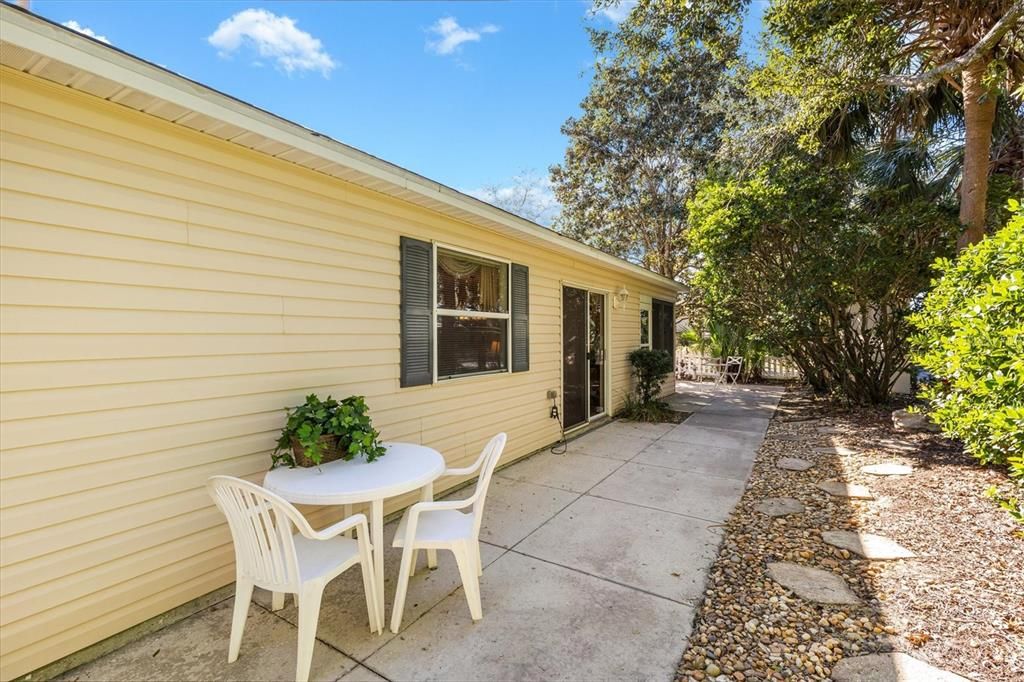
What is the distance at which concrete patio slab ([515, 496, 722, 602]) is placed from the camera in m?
2.65

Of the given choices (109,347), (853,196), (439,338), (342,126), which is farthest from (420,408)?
(342,126)

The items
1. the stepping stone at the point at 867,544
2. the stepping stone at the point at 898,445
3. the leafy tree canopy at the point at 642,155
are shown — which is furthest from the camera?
the leafy tree canopy at the point at 642,155

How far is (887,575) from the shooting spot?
2.62 meters

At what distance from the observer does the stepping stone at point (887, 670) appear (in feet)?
6.04

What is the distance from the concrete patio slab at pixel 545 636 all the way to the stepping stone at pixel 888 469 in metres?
Answer: 3.41

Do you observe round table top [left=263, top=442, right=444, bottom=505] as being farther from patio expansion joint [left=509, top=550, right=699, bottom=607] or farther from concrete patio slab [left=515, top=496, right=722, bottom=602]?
concrete patio slab [left=515, top=496, right=722, bottom=602]

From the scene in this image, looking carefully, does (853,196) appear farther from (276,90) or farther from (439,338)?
(276,90)

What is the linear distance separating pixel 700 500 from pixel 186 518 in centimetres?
374

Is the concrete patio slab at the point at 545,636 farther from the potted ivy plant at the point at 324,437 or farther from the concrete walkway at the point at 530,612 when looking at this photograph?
the potted ivy plant at the point at 324,437

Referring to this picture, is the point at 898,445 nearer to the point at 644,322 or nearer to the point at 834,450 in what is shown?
the point at 834,450

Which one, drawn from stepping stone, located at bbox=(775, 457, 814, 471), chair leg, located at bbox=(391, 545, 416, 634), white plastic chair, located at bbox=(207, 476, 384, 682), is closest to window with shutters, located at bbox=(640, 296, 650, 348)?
stepping stone, located at bbox=(775, 457, 814, 471)

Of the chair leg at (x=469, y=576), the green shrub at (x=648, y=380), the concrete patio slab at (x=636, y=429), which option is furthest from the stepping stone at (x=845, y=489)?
the chair leg at (x=469, y=576)

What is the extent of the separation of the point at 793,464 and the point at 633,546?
115 inches

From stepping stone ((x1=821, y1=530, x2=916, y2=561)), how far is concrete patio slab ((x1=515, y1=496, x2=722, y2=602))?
2.54ft
